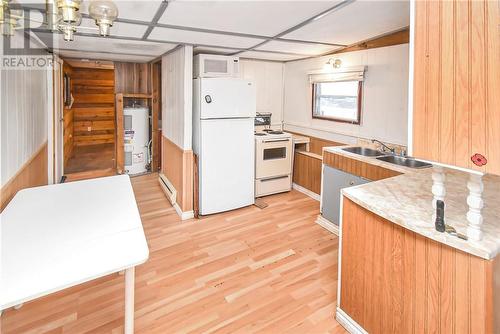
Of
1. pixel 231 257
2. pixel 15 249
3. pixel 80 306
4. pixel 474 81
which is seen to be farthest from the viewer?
pixel 231 257

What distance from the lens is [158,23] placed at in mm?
2547

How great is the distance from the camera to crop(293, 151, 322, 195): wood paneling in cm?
427

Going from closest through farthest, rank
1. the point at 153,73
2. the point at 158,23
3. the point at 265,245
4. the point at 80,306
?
1. the point at 80,306
2. the point at 158,23
3. the point at 265,245
4. the point at 153,73

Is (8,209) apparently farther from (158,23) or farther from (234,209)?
(234,209)

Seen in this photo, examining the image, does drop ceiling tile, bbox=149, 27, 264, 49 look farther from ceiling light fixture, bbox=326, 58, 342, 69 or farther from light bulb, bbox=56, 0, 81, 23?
light bulb, bbox=56, 0, 81, 23

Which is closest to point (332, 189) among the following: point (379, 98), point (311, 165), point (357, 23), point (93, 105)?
point (311, 165)

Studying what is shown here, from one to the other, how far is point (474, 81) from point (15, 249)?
6.88 ft

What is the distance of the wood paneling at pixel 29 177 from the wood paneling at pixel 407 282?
91.3 inches

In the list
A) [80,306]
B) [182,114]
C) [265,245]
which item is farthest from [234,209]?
[80,306]

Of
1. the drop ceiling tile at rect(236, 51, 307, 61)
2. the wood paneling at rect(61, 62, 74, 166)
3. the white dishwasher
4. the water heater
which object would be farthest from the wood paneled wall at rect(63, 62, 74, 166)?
the white dishwasher

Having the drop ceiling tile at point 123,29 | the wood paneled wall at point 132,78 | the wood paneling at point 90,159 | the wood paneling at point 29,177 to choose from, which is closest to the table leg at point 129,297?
the wood paneling at point 29,177

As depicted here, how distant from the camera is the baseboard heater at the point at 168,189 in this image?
13.4ft

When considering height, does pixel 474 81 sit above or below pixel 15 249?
above

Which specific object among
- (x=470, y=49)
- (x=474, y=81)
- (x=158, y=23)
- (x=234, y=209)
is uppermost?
(x=158, y=23)
